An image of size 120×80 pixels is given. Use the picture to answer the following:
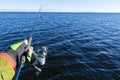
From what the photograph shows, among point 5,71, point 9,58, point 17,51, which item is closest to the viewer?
point 5,71

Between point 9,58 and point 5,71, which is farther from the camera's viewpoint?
point 9,58

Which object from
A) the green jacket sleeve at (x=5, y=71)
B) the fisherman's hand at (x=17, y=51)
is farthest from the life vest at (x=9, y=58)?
the green jacket sleeve at (x=5, y=71)

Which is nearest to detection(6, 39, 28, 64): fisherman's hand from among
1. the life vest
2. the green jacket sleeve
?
the life vest

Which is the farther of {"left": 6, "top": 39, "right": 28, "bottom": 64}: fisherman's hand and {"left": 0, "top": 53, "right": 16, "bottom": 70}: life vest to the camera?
{"left": 6, "top": 39, "right": 28, "bottom": 64}: fisherman's hand

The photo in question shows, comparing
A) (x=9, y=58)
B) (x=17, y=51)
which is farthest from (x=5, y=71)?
(x=17, y=51)

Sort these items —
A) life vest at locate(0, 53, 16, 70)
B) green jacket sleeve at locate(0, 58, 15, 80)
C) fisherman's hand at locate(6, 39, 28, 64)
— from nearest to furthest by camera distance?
green jacket sleeve at locate(0, 58, 15, 80) < life vest at locate(0, 53, 16, 70) < fisherman's hand at locate(6, 39, 28, 64)

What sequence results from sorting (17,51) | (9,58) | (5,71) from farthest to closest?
(17,51) < (9,58) < (5,71)

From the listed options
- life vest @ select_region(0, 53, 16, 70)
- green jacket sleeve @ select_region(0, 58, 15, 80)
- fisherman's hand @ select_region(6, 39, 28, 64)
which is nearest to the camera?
green jacket sleeve @ select_region(0, 58, 15, 80)

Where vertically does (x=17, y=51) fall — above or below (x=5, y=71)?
above

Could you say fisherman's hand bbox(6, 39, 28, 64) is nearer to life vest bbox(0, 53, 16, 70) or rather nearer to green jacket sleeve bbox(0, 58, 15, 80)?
life vest bbox(0, 53, 16, 70)

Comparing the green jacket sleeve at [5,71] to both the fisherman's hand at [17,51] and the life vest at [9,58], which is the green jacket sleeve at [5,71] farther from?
the fisherman's hand at [17,51]

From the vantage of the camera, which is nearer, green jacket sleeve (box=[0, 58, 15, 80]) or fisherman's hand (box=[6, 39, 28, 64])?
green jacket sleeve (box=[0, 58, 15, 80])

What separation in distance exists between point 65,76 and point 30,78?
2706 millimetres

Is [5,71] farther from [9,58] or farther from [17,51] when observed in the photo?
[17,51]
